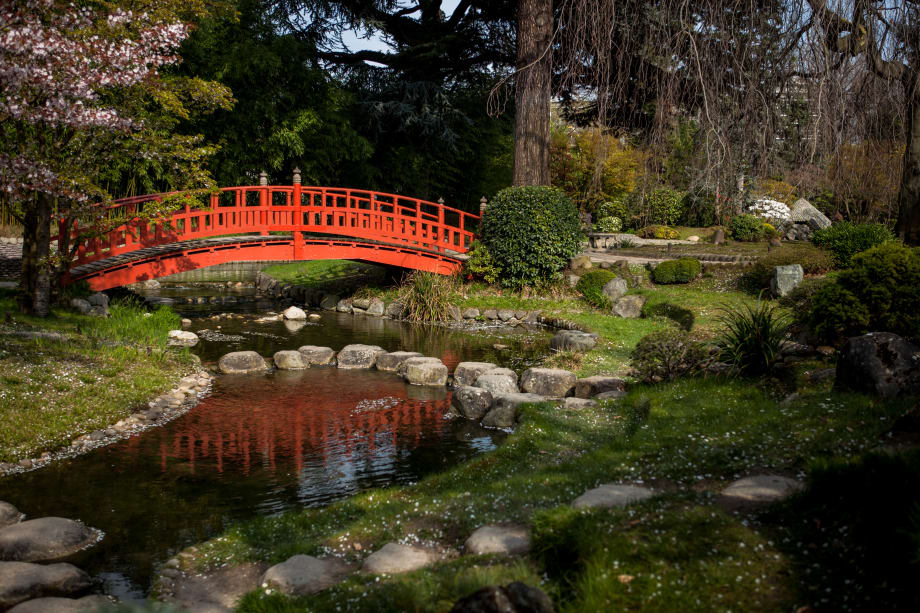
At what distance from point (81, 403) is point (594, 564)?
769cm

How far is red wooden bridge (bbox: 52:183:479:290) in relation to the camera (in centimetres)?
1536

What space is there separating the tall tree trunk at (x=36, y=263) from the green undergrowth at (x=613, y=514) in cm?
898

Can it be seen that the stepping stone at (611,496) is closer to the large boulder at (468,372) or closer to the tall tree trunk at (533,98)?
the large boulder at (468,372)

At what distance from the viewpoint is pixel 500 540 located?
457cm

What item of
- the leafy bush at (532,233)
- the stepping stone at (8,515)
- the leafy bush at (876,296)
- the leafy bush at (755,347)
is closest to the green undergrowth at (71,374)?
the stepping stone at (8,515)

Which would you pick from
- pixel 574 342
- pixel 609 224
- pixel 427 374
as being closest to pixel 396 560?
pixel 427 374

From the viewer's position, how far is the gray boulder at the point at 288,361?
42.4ft

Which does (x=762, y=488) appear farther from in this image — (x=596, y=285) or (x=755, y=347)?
(x=596, y=285)

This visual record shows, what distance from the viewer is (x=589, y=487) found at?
5566 mm

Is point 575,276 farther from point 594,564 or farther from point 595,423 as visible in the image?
point 594,564

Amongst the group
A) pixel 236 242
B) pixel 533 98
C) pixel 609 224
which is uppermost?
pixel 533 98

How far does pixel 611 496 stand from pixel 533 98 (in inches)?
578

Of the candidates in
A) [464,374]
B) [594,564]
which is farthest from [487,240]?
[594,564]

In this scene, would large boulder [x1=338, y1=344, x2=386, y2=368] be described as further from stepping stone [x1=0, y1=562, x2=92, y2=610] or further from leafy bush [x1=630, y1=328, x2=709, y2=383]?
stepping stone [x1=0, y1=562, x2=92, y2=610]
